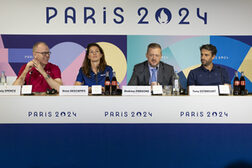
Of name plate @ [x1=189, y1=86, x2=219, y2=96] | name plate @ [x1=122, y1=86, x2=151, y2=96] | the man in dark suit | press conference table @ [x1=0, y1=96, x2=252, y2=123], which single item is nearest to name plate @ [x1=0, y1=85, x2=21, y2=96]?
press conference table @ [x1=0, y1=96, x2=252, y2=123]

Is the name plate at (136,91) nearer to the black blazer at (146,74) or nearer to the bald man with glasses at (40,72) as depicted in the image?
the black blazer at (146,74)

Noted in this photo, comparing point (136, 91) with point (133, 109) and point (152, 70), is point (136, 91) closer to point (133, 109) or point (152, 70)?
point (133, 109)

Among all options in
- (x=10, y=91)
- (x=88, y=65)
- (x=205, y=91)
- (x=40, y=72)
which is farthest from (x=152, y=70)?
(x=10, y=91)

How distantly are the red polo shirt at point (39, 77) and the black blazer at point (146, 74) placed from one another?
1.12m

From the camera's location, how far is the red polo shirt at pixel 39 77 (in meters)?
3.24

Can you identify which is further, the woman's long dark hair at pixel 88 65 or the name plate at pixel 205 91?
the woman's long dark hair at pixel 88 65

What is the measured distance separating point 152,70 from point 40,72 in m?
1.62

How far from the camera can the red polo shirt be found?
3238 mm

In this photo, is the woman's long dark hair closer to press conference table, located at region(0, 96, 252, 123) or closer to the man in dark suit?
the man in dark suit
